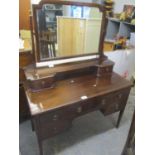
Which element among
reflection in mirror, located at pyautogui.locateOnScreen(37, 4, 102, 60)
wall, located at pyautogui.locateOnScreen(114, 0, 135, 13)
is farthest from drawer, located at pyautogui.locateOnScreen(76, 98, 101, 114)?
wall, located at pyautogui.locateOnScreen(114, 0, 135, 13)

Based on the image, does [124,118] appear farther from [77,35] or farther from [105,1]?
[105,1]

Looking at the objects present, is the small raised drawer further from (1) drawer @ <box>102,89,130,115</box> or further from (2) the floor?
(2) the floor

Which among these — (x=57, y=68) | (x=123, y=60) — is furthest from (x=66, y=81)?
(x=123, y=60)

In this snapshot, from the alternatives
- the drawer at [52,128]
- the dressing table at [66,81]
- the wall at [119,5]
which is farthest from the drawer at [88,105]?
the wall at [119,5]

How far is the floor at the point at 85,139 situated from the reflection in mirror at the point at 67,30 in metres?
0.88

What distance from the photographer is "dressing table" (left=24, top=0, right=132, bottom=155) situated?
4.13ft

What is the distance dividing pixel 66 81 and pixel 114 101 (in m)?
0.51

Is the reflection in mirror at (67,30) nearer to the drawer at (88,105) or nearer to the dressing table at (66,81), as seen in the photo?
the dressing table at (66,81)

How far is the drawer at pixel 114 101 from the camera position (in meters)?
1.55

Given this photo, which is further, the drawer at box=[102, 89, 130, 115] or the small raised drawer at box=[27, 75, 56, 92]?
the drawer at box=[102, 89, 130, 115]
